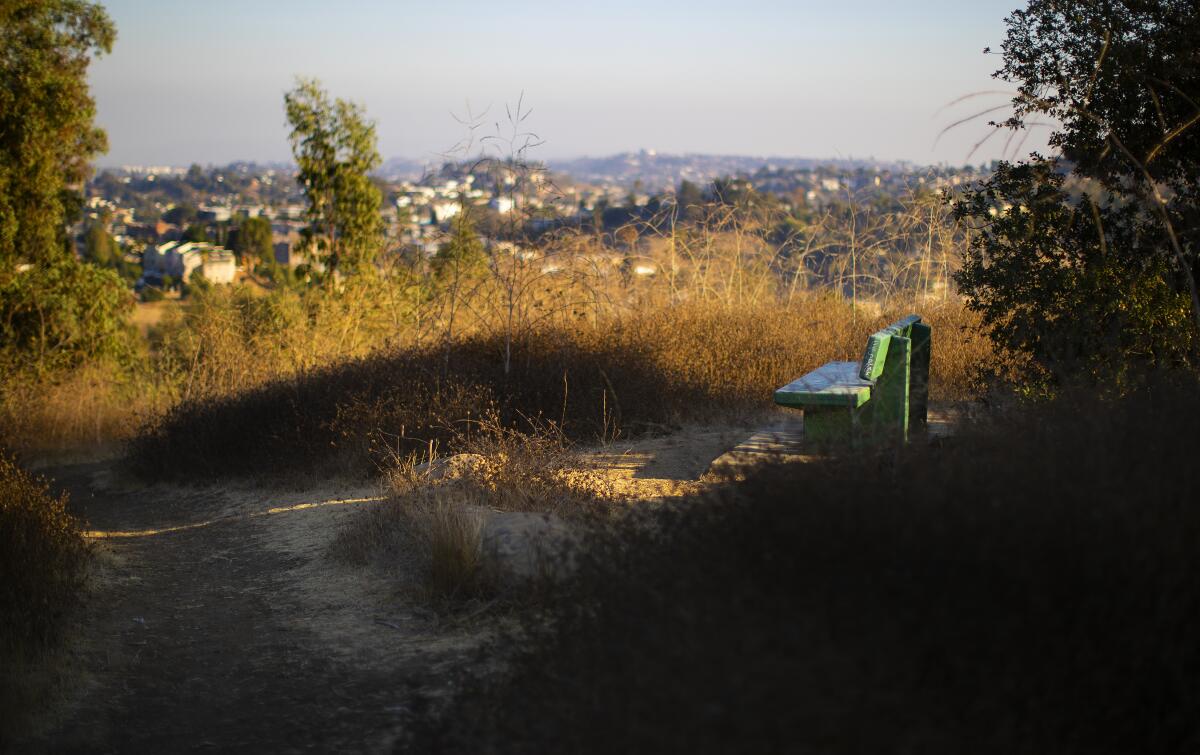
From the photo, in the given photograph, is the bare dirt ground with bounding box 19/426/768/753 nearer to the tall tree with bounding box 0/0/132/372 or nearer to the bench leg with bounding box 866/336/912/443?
the bench leg with bounding box 866/336/912/443

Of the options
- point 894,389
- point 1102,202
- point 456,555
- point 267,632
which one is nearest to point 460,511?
point 456,555

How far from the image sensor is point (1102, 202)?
7.14 metres

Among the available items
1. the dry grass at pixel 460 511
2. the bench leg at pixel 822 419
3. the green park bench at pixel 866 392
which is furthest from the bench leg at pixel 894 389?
the dry grass at pixel 460 511

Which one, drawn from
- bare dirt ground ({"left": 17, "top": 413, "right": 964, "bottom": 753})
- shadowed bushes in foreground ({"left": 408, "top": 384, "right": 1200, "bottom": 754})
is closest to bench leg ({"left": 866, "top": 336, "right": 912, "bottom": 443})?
bare dirt ground ({"left": 17, "top": 413, "right": 964, "bottom": 753})

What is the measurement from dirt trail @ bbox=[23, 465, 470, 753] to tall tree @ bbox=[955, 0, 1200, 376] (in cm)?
385

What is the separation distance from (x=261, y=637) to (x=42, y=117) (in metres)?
15.0

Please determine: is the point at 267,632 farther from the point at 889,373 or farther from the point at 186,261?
the point at 186,261

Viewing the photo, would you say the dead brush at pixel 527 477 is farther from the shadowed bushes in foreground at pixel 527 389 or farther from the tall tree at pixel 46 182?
the tall tree at pixel 46 182

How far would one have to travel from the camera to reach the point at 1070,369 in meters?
5.61

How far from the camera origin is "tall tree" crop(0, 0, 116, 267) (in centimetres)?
1698

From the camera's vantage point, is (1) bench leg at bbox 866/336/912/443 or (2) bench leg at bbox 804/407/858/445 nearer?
(2) bench leg at bbox 804/407/858/445

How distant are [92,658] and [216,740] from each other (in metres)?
1.40

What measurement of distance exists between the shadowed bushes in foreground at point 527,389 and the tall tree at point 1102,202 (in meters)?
1.72

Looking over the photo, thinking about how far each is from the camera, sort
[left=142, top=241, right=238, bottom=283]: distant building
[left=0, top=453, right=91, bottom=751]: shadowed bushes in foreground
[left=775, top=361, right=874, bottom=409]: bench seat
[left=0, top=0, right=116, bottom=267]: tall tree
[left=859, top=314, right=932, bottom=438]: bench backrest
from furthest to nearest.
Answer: [left=142, top=241, right=238, bottom=283]: distant building < [left=0, top=0, right=116, bottom=267]: tall tree < [left=859, top=314, right=932, bottom=438]: bench backrest < [left=775, top=361, right=874, bottom=409]: bench seat < [left=0, top=453, right=91, bottom=751]: shadowed bushes in foreground
